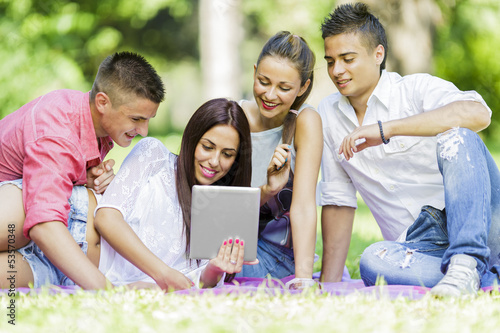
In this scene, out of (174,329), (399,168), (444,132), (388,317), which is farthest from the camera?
(399,168)

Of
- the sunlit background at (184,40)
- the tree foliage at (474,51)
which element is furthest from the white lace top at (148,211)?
the tree foliage at (474,51)

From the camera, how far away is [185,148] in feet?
10.1

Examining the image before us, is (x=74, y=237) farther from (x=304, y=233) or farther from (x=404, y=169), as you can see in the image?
(x=404, y=169)

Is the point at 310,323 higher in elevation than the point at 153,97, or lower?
lower

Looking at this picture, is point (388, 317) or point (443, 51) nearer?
point (388, 317)

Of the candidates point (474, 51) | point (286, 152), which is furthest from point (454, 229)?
point (474, 51)

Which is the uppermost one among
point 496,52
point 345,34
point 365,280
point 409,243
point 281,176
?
point 496,52

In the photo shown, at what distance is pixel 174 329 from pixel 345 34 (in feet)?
6.72

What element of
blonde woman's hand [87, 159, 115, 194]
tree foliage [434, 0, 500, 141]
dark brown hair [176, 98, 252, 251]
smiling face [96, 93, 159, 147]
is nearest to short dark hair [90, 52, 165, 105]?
smiling face [96, 93, 159, 147]

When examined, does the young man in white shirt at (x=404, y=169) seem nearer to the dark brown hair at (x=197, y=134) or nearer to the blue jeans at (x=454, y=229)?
the blue jeans at (x=454, y=229)

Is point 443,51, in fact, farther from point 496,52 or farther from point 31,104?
point 31,104

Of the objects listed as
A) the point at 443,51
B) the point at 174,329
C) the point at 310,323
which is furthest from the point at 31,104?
the point at 443,51

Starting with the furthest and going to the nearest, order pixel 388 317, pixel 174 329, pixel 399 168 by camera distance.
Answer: pixel 399 168 → pixel 388 317 → pixel 174 329

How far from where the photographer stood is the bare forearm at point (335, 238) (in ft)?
11.2
